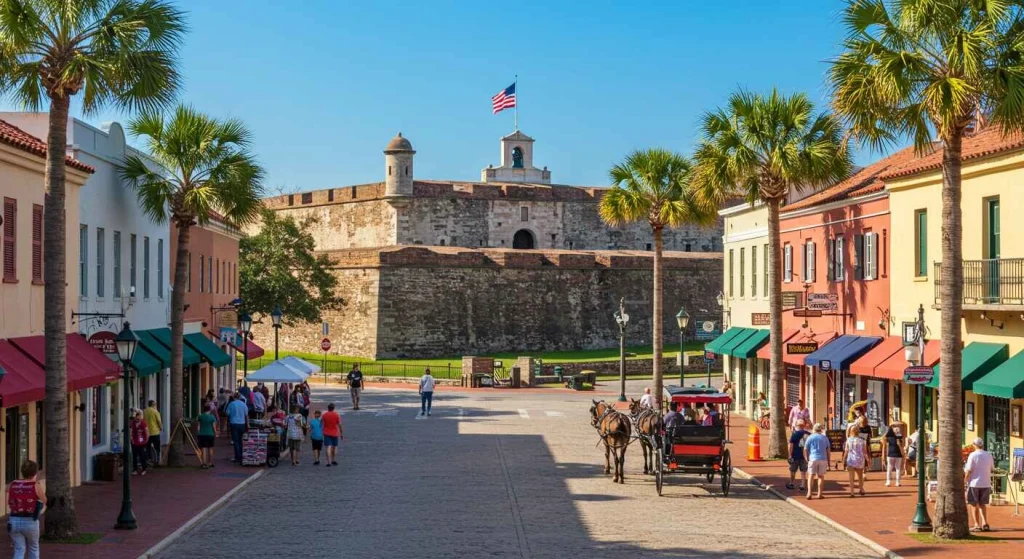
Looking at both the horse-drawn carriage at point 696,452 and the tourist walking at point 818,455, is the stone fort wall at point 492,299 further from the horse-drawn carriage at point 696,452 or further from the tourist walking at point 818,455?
the tourist walking at point 818,455

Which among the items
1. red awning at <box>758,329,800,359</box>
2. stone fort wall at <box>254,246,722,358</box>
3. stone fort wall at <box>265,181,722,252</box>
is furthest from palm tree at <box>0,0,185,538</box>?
stone fort wall at <box>265,181,722,252</box>

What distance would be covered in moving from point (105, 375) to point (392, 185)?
5570cm

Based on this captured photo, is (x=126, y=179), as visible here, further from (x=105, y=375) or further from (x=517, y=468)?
(x=517, y=468)

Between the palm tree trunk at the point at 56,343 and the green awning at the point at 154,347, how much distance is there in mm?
10115

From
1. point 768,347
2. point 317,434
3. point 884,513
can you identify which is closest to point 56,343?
point 317,434

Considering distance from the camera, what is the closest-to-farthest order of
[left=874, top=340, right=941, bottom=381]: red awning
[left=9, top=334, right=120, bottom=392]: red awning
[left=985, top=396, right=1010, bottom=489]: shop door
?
[left=9, top=334, right=120, bottom=392]: red awning, [left=985, top=396, right=1010, bottom=489]: shop door, [left=874, top=340, right=941, bottom=381]: red awning

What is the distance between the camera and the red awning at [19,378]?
17547 millimetres

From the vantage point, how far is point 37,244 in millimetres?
21578

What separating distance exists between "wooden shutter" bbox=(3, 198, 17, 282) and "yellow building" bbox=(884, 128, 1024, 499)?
15637mm

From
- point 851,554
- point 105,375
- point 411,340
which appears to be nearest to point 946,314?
point 851,554

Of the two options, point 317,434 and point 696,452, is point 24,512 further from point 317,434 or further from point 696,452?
point 317,434

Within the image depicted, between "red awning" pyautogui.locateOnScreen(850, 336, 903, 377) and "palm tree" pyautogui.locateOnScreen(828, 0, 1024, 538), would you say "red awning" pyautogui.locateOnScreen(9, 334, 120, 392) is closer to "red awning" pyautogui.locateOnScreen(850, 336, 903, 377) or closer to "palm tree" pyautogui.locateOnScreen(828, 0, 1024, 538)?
"palm tree" pyautogui.locateOnScreen(828, 0, 1024, 538)

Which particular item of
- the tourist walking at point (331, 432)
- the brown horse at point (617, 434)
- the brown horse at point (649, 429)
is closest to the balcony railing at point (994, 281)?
the brown horse at point (649, 429)

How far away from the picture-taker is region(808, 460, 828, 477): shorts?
2162 centimetres
